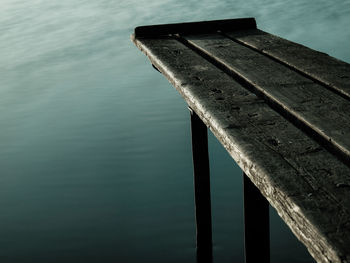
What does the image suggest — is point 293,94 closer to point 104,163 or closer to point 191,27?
point 191,27

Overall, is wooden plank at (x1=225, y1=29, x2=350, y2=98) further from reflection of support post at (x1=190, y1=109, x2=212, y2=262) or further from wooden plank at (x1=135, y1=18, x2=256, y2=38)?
reflection of support post at (x1=190, y1=109, x2=212, y2=262)

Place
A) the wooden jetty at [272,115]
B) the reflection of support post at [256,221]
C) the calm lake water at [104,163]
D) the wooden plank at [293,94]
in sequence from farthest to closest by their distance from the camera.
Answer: the calm lake water at [104,163]
the reflection of support post at [256,221]
the wooden plank at [293,94]
the wooden jetty at [272,115]

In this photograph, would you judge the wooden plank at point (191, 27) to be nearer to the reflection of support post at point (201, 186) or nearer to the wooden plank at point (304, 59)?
the wooden plank at point (304, 59)

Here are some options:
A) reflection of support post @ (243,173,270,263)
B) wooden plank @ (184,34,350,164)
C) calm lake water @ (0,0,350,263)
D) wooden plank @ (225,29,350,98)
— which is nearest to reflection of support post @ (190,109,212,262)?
calm lake water @ (0,0,350,263)

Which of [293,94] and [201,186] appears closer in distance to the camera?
[293,94]

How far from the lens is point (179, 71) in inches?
76.2

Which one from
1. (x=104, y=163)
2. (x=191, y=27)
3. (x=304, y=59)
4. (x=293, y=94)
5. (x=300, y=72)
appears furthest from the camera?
(x=104, y=163)

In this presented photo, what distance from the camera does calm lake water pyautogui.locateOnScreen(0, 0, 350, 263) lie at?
4.63m

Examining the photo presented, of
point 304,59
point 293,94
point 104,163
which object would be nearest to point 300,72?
point 304,59

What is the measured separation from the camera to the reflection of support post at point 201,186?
3.27 meters

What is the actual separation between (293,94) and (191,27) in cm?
120

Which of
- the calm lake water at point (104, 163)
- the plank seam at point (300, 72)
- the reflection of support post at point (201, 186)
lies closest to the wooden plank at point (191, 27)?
the plank seam at point (300, 72)

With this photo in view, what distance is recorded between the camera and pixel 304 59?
6.58 ft

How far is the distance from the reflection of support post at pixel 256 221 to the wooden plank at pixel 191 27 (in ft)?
3.37
